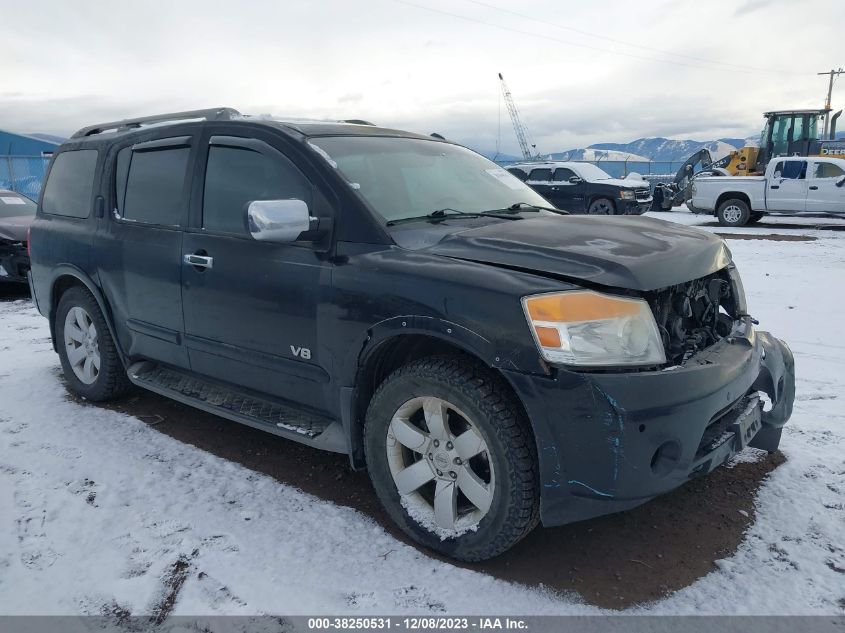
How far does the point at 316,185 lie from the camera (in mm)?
2990

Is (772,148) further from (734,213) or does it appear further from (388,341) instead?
(388,341)

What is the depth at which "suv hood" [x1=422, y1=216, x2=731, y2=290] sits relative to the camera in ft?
7.90

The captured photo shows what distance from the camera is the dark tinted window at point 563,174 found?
57.3 feet

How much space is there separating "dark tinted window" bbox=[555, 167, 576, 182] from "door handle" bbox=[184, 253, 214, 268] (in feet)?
50.3

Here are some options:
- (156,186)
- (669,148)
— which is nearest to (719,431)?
(156,186)

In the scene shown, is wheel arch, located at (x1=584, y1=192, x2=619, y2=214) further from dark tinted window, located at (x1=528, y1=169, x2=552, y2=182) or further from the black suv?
the black suv

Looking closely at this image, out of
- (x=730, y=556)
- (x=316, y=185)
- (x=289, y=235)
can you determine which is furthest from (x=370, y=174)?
(x=730, y=556)

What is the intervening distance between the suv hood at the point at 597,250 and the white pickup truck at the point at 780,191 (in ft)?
50.4

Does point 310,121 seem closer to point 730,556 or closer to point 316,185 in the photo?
point 316,185

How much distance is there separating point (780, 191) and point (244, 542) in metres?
17.2

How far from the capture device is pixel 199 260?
338 centimetres

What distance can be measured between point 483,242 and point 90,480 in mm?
2367

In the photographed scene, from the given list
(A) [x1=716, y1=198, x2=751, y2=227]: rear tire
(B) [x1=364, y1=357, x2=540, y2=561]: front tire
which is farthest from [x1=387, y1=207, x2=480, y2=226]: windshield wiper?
(A) [x1=716, y1=198, x2=751, y2=227]: rear tire

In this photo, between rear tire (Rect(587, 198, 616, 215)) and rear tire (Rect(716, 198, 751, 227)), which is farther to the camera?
rear tire (Rect(587, 198, 616, 215))
